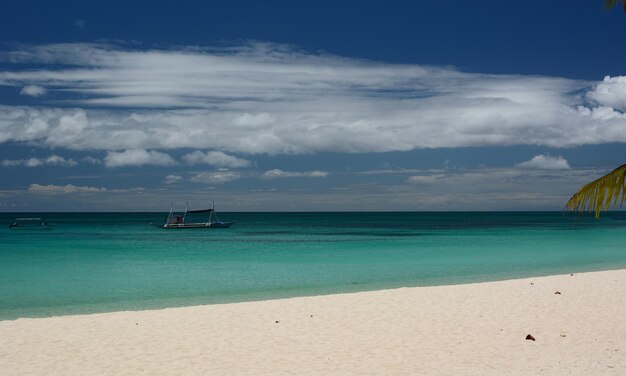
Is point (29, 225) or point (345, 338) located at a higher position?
point (345, 338)

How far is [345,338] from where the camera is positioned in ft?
43.0

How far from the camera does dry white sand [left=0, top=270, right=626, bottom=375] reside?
10781 mm

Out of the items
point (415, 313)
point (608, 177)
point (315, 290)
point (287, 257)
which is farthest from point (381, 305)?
point (287, 257)

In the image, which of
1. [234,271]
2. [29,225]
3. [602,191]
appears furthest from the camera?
[29,225]

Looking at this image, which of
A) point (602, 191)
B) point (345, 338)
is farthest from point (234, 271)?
point (602, 191)

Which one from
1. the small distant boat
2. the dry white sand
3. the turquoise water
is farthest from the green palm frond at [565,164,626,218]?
the small distant boat

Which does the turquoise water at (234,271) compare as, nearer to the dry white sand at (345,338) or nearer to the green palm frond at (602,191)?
the dry white sand at (345,338)

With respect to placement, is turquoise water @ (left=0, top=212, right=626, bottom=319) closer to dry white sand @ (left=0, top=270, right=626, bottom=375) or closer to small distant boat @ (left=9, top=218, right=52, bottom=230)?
dry white sand @ (left=0, top=270, right=626, bottom=375)

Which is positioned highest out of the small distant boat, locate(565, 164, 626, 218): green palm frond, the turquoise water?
locate(565, 164, 626, 218): green palm frond

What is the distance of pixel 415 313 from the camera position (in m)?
15.9

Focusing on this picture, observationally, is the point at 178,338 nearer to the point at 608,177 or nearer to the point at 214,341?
the point at 214,341

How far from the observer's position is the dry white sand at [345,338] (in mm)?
10781

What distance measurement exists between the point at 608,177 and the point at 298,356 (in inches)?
248

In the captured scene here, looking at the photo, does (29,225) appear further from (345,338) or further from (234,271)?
(345,338)
